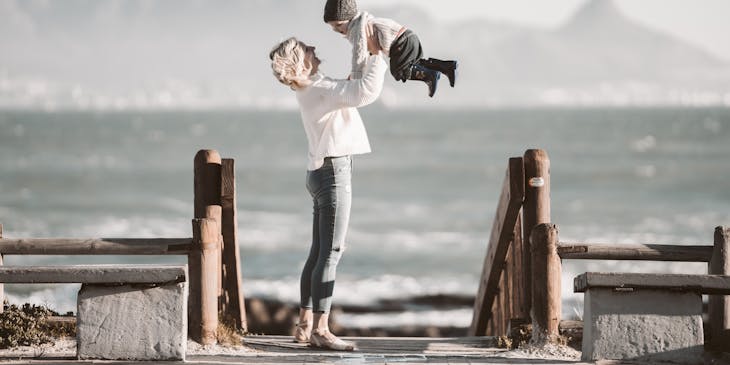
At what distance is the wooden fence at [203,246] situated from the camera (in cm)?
642

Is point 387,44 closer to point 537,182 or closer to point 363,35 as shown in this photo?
point 363,35

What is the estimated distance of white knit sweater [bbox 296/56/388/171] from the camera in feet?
19.9

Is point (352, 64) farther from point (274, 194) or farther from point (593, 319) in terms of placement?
point (274, 194)

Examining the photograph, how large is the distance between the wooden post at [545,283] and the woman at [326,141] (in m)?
1.09

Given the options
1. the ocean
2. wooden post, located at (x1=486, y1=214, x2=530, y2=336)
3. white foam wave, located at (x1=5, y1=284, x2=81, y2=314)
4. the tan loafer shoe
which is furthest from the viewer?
the ocean

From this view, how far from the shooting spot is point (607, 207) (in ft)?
133

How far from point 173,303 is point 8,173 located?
53.9 meters

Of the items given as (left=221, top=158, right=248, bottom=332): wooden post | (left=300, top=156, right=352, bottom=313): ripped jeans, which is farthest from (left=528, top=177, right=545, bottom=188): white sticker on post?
(left=221, top=158, right=248, bottom=332): wooden post

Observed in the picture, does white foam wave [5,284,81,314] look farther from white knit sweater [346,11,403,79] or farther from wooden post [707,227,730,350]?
wooden post [707,227,730,350]

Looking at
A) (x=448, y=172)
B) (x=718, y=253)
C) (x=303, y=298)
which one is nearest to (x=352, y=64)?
(x=303, y=298)

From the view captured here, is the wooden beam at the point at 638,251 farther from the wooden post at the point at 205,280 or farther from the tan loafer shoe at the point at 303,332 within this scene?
the wooden post at the point at 205,280

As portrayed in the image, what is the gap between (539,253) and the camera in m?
6.41

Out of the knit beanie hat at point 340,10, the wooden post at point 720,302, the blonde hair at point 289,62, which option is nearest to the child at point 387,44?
the knit beanie hat at point 340,10

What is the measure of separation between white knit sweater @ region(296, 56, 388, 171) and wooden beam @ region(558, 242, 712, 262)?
52.8 inches
